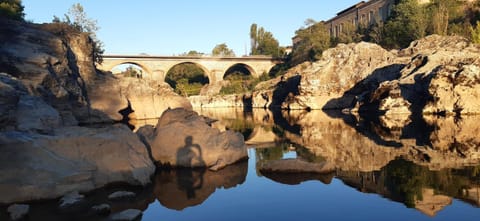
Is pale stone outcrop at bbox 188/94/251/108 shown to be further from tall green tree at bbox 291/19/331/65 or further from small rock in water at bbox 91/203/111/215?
small rock in water at bbox 91/203/111/215

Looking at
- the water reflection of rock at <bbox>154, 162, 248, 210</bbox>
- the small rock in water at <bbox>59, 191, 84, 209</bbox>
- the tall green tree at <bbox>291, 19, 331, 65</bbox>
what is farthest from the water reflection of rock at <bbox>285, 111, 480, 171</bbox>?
the tall green tree at <bbox>291, 19, 331, 65</bbox>

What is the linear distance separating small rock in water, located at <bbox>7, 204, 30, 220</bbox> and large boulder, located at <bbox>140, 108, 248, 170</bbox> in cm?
474

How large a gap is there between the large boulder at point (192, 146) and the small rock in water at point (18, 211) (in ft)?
15.6

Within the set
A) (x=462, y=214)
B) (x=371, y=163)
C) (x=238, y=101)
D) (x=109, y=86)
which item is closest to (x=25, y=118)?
(x=371, y=163)

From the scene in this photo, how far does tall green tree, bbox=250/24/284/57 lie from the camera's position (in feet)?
321

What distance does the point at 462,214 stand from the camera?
7.43 m

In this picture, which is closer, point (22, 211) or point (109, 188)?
point (22, 211)

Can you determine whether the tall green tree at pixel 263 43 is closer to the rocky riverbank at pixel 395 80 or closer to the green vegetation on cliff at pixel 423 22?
the green vegetation on cliff at pixel 423 22

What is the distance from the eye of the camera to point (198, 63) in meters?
79.5

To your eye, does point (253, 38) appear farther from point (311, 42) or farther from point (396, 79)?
point (396, 79)

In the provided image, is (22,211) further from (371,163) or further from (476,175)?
(476,175)

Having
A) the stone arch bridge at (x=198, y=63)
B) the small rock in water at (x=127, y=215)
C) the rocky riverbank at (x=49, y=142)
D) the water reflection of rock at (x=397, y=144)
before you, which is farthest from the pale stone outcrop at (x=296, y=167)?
the stone arch bridge at (x=198, y=63)

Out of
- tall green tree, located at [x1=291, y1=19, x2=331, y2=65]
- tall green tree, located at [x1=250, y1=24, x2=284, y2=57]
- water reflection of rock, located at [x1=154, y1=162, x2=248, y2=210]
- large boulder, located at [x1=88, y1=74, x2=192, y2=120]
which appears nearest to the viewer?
water reflection of rock, located at [x1=154, y1=162, x2=248, y2=210]

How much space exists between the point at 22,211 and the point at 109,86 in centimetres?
2939
